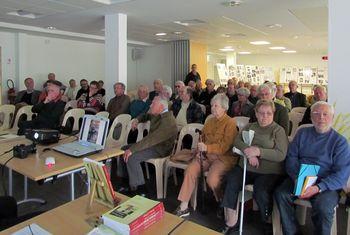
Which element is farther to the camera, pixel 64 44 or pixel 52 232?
pixel 64 44

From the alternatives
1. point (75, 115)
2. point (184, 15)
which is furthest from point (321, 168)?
point (184, 15)

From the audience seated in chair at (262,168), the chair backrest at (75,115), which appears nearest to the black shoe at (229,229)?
the audience seated in chair at (262,168)

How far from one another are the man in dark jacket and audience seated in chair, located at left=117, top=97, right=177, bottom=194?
0.94m

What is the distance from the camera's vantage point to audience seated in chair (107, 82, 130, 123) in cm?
520

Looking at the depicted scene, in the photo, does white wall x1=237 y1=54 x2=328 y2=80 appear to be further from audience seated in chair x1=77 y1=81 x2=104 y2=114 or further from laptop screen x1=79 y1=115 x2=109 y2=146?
laptop screen x1=79 y1=115 x2=109 y2=146

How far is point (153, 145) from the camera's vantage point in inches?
141

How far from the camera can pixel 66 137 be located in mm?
3230

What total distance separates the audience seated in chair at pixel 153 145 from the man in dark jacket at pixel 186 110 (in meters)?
0.94

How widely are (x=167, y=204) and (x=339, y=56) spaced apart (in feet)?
7.64

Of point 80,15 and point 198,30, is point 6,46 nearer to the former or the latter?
point 80,15

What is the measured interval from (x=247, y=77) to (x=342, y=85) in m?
10.2

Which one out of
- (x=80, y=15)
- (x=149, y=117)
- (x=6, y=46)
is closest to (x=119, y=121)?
(x=149, y=117)

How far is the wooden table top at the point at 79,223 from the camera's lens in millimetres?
1417

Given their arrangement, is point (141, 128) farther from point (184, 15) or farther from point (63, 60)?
point (63, 60)
